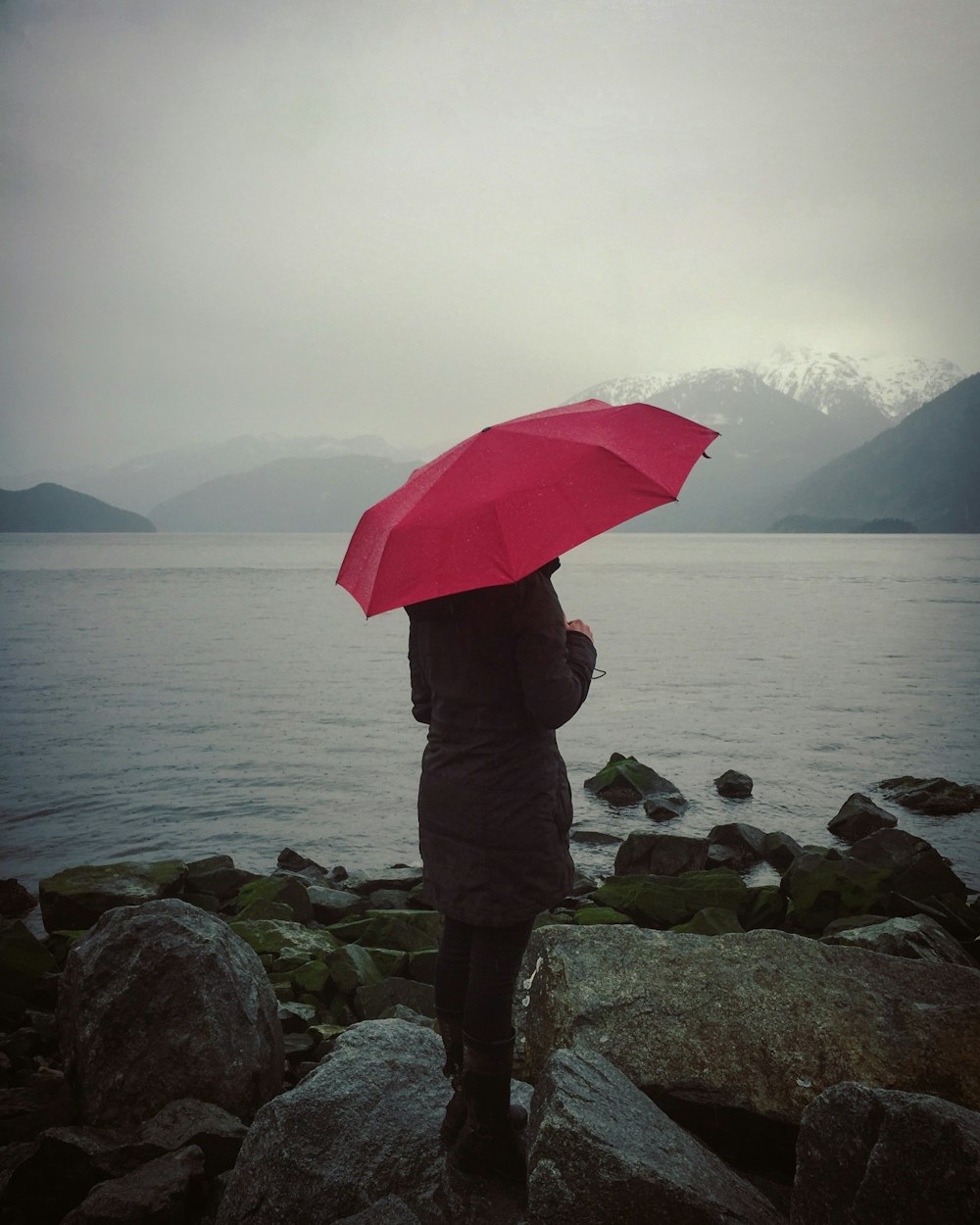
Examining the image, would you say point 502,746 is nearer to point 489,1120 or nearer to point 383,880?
point 489,1120

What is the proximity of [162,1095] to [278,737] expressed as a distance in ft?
52.3

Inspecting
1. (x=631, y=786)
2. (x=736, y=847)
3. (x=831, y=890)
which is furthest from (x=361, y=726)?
(x=831, y=890)

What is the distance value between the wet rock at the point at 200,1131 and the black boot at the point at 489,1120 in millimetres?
1259

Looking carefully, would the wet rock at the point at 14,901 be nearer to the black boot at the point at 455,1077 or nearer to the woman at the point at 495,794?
the black boot at the point at 455,1077

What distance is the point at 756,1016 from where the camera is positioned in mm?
4238

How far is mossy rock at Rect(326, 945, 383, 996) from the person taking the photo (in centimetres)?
661

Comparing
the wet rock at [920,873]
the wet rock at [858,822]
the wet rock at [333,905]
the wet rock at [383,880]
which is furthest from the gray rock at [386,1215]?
the wet rock at [858,822]

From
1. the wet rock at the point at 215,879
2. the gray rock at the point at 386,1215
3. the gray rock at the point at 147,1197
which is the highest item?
the gray rock at the point at 386,1215

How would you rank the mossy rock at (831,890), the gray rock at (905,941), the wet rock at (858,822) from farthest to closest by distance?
1. the wet rock at (858,822)
2. the mossy rock at (831,890)
3. the gray rock at (905,941)

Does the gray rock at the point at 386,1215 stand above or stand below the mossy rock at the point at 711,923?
above

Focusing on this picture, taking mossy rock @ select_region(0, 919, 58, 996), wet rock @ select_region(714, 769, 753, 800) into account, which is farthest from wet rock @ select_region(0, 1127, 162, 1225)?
wet rock @ select_region(714, 769, 753, 800)

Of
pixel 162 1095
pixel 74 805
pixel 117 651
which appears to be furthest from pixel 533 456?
pixel 117 651

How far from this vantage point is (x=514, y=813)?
3.35 metres

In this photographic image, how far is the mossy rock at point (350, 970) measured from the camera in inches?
260
